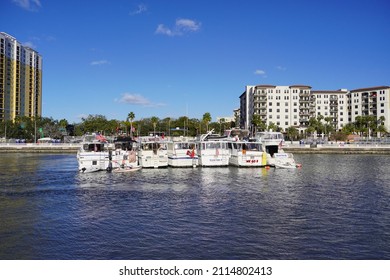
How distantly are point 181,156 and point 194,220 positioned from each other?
97.1ft

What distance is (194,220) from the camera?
1914 centimetres

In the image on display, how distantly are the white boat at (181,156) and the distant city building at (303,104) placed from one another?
79.6 m

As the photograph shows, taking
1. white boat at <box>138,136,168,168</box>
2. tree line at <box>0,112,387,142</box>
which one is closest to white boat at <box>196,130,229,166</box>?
white boat at <box>138,136,168,168</box>

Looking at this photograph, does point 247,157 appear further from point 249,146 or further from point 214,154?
point 214,154

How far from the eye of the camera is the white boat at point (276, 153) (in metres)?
48.3

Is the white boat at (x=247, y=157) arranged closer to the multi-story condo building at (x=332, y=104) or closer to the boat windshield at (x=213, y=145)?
the boat windshield at (x=213, y=145)

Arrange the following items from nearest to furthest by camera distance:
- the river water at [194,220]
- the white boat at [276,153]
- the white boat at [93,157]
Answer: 1. the river water at [194,220]
2. the white boat at [93,157]
3. the white boat at [276,153]

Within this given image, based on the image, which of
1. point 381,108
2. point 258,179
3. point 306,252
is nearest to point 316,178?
point 258,179

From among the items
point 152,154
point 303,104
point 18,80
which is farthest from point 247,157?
point 18,80

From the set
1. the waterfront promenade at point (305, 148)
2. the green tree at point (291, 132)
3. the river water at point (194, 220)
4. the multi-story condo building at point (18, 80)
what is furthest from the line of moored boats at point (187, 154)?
the multi-story condo building at point (18, 80)
